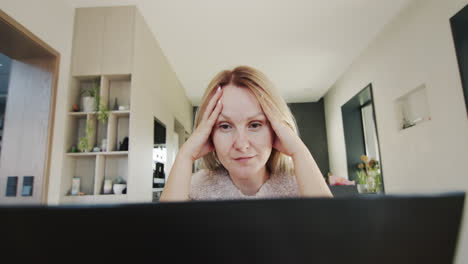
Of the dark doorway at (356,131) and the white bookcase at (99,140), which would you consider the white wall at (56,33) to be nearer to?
the white bookcase at (99,140)

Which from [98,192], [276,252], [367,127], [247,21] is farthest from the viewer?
[367,127]

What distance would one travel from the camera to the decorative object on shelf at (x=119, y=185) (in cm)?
274

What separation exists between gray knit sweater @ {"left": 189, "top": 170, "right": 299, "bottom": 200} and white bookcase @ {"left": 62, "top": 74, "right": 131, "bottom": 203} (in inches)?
79.5

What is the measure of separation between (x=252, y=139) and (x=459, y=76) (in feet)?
8.02

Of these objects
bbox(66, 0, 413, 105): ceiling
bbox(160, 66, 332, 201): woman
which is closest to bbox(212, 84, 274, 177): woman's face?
bbox(160, 66, 332, 201): woman

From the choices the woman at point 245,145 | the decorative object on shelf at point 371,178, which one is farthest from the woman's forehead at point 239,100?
the decorative object on shelf at point 371,178

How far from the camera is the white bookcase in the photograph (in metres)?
2.73

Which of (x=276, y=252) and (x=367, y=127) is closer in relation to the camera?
(x=276, y=252)

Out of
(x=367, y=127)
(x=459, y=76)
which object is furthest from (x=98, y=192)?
(x=367, y=127)

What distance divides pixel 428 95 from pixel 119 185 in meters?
3.13

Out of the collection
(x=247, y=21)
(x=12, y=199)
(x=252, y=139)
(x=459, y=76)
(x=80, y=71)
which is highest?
(x=247, y=21)

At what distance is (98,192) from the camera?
272 cm

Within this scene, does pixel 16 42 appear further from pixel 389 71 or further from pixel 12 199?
pixel 389 71

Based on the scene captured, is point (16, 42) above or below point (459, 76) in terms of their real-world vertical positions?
above
